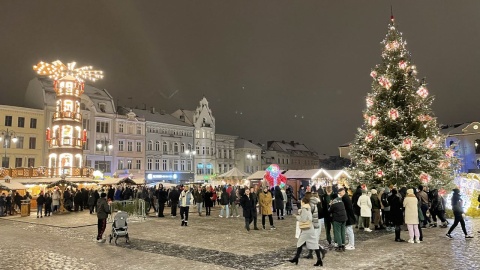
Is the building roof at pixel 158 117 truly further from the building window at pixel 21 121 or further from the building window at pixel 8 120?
the building window at pixel 8 120

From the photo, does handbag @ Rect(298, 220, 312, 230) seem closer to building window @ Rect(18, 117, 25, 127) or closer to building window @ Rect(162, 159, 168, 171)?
building window @ Rect(18, 117, 25, 127)

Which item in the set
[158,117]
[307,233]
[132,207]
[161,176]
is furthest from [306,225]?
[158,117]

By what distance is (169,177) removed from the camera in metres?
70.2

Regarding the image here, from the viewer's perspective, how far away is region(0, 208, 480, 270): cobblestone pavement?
1026 cm

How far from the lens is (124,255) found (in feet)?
39.4

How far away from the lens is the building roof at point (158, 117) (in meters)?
68.6

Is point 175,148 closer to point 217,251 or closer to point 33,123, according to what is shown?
point 33,123

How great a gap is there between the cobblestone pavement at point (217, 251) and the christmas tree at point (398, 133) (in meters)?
4.87

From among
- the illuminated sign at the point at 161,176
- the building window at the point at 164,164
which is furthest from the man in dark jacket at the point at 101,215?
the building window at the point at 164,164

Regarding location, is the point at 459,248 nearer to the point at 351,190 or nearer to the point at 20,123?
the point at 351,190

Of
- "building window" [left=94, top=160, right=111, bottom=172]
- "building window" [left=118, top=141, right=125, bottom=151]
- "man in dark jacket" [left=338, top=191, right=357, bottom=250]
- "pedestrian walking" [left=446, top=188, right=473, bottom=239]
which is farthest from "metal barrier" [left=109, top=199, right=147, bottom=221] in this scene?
"building window" [left=118, top=141, right=125, bottom=151]

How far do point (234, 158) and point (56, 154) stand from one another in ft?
151

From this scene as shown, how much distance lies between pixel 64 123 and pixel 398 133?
3640cm

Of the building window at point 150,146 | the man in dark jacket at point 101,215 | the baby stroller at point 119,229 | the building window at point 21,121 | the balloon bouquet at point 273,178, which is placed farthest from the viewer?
the building window at point 150,146
